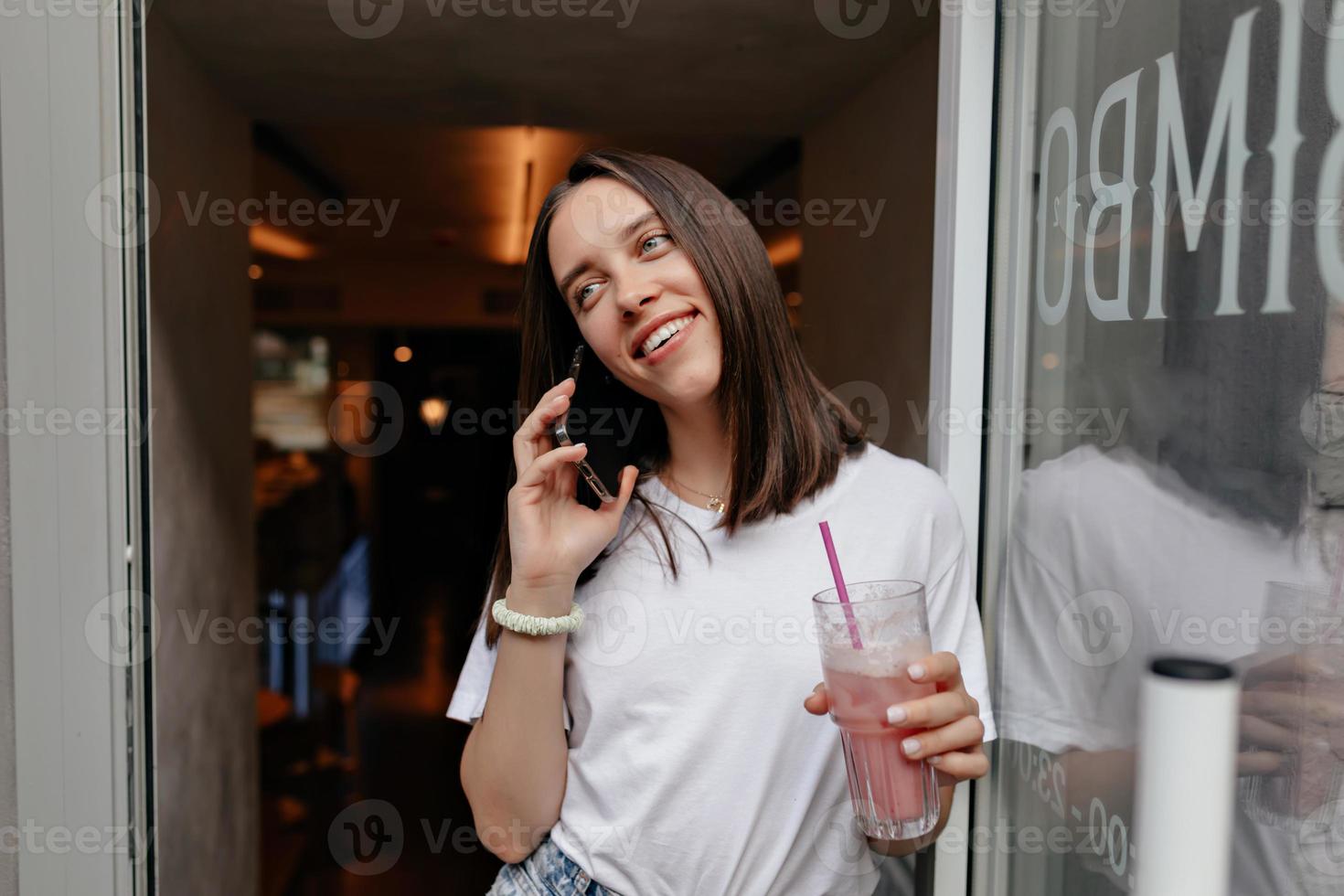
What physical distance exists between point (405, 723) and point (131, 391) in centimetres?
514

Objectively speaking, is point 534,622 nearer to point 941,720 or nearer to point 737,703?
point 737,703

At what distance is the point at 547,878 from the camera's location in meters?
1.18

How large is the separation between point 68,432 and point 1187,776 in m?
1.18

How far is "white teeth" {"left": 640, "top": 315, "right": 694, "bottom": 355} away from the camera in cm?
113

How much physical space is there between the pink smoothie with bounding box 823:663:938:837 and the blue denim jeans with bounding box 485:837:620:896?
37 centimetres

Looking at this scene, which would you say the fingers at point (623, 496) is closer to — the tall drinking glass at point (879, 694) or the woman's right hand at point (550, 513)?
the woman's right hand at point (550, 513)

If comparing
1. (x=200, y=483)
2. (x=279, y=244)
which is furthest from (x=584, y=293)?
(x=279, y=244)

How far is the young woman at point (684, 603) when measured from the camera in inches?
44.4

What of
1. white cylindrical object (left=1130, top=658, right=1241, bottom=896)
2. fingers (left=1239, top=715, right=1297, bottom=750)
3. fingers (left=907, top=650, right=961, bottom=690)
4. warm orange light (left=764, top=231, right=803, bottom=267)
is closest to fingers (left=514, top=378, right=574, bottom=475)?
fingers (left=907, top=650, right=961, bottom=690)

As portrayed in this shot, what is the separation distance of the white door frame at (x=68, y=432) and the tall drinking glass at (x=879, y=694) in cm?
83

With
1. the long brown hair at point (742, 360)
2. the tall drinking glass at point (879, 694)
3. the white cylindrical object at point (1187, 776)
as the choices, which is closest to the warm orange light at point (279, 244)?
the long brown hair at point (742, 360)

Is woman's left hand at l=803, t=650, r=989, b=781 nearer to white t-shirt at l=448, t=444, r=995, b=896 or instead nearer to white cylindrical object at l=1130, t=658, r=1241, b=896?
white t-shirt at l=448, t=444, r=995, b=896

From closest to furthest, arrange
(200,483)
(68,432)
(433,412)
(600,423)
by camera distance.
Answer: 1. (68,432)
2. (600,423)
3. (200,483)
4. (433,412)

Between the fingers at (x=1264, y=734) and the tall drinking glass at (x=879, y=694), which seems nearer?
the fingers at (x=1264, y=734)
